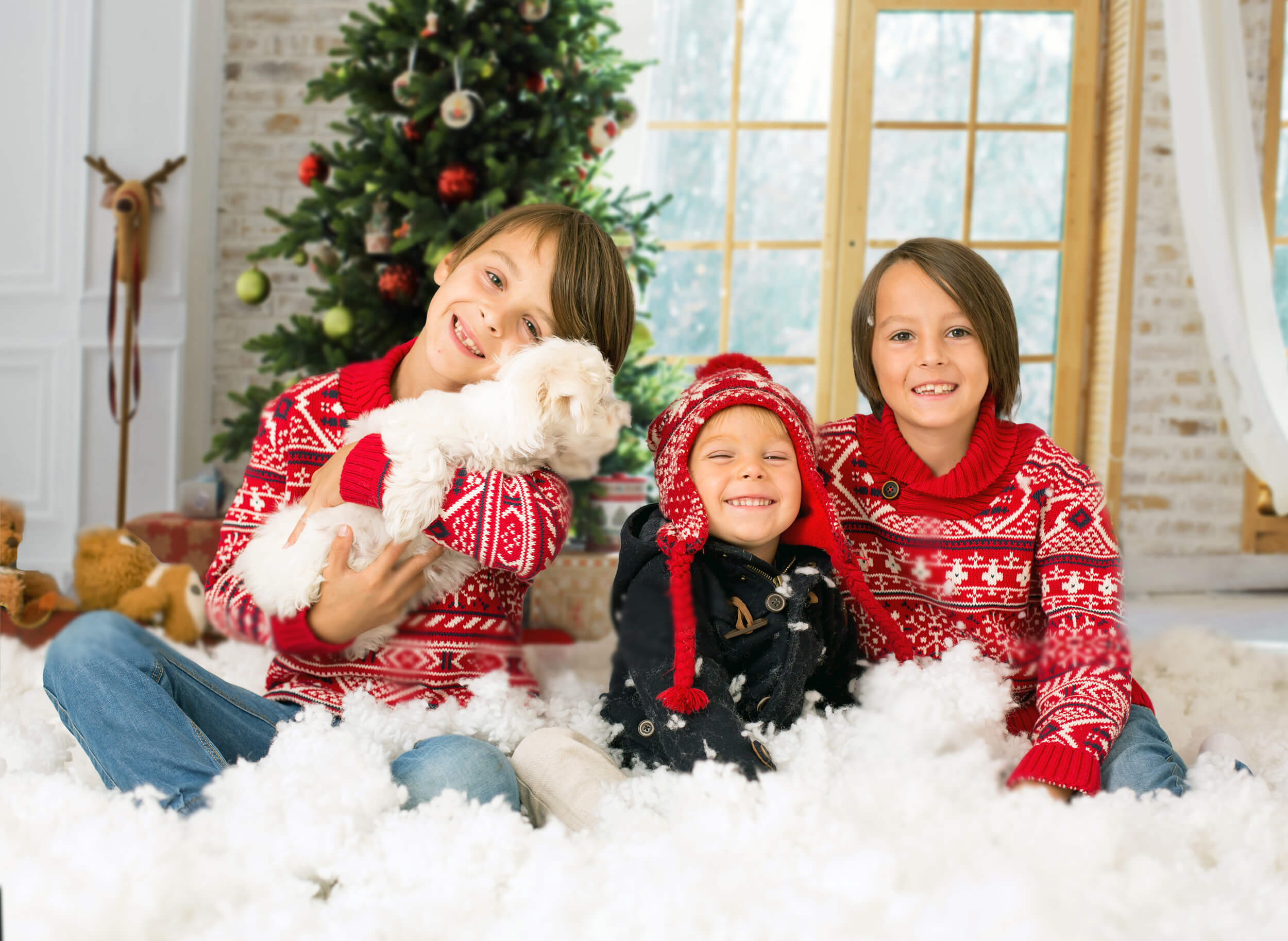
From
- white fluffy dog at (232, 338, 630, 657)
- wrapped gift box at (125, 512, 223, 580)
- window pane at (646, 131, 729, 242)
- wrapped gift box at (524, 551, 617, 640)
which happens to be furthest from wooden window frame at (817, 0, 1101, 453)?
white fluffy dog at (232, 338, 630, 657)

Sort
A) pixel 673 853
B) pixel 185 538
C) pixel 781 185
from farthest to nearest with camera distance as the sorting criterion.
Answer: pixel 781 185, pixel 185 538, pixel 673 853

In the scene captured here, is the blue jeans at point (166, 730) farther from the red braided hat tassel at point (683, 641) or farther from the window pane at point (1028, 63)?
the window pane at point (1028, 63)

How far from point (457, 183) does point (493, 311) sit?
4.53 ft

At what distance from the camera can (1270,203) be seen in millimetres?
3877

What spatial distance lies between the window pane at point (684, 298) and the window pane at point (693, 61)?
23.1 inches

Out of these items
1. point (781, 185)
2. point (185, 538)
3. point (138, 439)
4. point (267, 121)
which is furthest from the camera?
point (781, 185)

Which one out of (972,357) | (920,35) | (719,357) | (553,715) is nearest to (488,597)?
(553,715)

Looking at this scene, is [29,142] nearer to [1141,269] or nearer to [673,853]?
[673,853]

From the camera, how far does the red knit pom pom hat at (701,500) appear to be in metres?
1.24

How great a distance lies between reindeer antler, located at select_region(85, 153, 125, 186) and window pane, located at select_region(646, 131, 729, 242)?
201 centimetres

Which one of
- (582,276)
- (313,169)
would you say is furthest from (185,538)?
(582,276)

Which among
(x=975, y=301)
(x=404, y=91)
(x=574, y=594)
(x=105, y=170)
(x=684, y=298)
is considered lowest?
(x=574, y=594)

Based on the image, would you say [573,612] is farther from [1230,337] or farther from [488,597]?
[1230,337]

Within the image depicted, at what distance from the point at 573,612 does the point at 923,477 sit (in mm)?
1471
